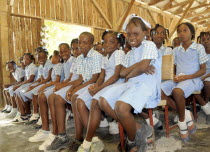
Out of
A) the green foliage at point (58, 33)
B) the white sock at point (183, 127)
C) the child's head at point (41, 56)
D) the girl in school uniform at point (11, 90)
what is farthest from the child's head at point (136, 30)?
the green foliage at point (58, 33)

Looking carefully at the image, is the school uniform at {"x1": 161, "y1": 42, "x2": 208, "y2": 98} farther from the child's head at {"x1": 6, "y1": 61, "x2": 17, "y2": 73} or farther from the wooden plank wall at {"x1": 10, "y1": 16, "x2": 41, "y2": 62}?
the wooden plank wall at {"x1": 10, "y1": 16, "x2": 41, "y2": 62}

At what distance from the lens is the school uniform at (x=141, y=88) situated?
Answer: 1.66 m

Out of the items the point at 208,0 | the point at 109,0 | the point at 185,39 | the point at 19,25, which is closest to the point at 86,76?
the point at 185,39

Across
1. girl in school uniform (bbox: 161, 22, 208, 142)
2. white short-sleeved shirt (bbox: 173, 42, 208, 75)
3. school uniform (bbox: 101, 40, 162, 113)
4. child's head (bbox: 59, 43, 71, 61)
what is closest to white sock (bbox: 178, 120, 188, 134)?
A: girl in school uniform (bbox: 161, 22, 208, 142)

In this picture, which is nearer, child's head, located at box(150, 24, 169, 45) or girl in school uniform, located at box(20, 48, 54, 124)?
child's head, located at box(150, 24, 169, 45)

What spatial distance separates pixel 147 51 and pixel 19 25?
5.11 metres

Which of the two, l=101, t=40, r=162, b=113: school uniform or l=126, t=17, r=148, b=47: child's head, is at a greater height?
l=126, t=17, r=148, b=47: child's head

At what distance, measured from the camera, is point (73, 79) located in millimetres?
2750

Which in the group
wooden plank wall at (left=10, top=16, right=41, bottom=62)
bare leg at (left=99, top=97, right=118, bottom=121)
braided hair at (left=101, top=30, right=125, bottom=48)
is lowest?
bare leg at (left=99, top=97, right=118, bottom=121)

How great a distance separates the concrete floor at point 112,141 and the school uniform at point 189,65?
1.53 feet

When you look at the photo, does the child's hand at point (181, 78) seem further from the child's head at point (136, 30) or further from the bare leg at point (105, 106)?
the bare leg at point (105, 106)

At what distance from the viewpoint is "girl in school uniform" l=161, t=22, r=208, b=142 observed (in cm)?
208

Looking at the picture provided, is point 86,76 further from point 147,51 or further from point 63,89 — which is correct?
point 147,51

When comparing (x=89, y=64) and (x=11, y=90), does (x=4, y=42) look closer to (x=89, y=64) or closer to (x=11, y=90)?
(x=11, y=90)
